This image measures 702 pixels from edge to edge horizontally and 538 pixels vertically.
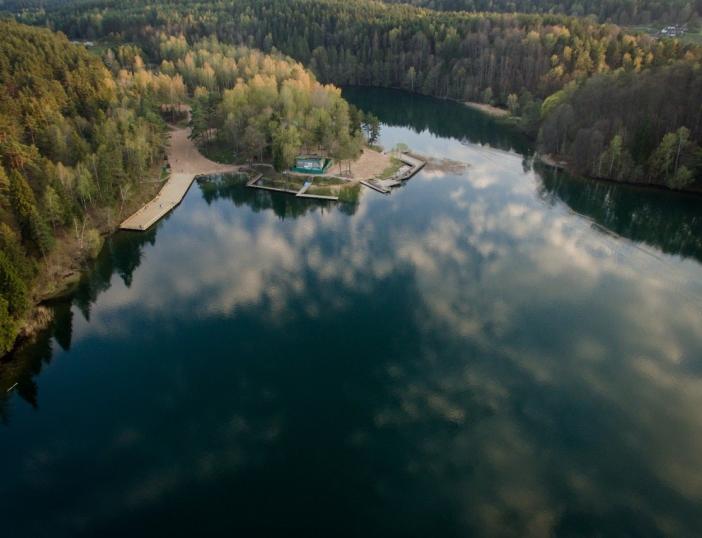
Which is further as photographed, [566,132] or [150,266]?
[566,132]

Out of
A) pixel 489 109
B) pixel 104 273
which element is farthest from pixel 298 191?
pixel 489 109

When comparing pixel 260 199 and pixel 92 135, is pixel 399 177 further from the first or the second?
pixel 92 135

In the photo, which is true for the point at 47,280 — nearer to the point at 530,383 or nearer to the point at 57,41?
the point at 530,383

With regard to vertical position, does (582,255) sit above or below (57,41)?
below

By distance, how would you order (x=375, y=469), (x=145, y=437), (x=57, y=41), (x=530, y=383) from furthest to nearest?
1. (x=57, y=41)
2. (x=530, y=383)
3. (x=145, y=437)
4. (x=375, y=469)

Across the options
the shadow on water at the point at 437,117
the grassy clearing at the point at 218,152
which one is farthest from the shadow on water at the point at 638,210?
the grassy clearing at the point at 218,152

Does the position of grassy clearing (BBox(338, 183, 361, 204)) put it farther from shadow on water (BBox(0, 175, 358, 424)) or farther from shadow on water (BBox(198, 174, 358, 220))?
shadow on water (BBox(0, 175, 358, 424))

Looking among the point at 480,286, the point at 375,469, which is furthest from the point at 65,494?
the point at 480,286
